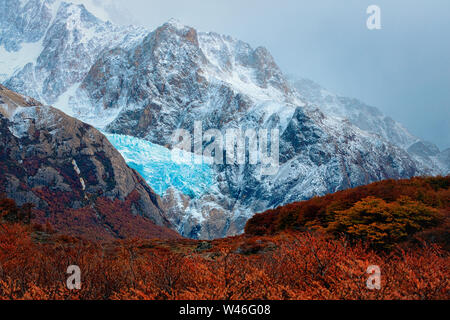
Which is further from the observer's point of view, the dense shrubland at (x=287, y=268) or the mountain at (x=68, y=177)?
the mountain at (x=68, y=177)

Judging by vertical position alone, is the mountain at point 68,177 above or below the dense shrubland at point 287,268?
above

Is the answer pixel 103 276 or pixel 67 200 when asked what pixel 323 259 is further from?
pixel 67 200

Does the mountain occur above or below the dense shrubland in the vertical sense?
above

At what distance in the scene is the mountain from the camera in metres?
121

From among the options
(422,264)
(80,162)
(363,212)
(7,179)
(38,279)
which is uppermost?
(80,162)

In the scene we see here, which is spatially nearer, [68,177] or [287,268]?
[287,268]

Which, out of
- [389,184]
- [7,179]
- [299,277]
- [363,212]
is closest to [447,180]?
[389,184]

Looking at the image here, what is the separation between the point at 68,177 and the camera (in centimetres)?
14112

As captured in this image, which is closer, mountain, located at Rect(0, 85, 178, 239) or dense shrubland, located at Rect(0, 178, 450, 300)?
dense shrubland, located at Rect(0, 178, 450, 300)

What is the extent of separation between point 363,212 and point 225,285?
2027 centimetres

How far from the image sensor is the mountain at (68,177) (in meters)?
121

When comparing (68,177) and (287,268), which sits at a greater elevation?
(68,177)
